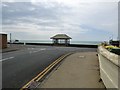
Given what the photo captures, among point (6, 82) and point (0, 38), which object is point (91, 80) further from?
point (0, 38)

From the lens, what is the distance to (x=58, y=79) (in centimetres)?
1030

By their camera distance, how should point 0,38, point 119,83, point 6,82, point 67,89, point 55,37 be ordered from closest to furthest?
1. point 119,83
2. point 67,89
3. point 6,82
4. point 0,38
5. point 55,37

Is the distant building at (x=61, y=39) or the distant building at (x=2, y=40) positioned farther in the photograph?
the distant building at (x=61, y=39)

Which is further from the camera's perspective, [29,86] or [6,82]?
[6,82]

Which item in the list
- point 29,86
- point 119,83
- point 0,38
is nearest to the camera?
point 119,83

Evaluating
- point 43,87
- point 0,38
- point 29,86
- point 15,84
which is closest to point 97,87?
point 43,87

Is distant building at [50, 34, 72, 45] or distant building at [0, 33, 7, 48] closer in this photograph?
distant building at [0, 33, 7, 48]

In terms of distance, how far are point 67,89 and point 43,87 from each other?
0.95m

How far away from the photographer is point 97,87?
8641 mm

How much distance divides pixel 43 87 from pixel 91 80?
230 centimetres

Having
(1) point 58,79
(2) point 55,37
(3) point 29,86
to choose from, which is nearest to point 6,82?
(3) point 29,86

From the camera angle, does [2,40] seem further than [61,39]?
No

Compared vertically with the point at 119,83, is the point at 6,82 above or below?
below

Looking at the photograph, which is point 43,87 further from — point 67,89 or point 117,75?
point 117,75
